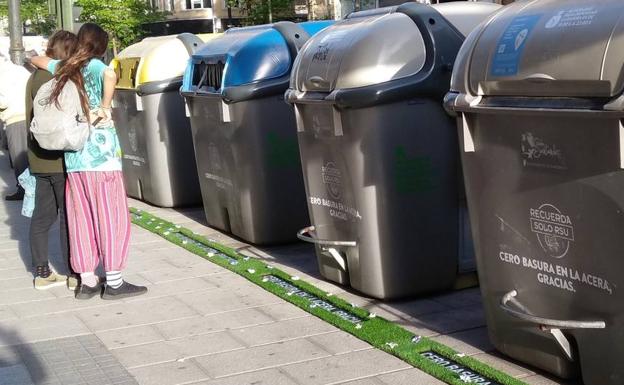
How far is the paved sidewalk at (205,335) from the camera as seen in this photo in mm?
4852

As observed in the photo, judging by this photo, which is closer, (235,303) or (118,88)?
(235,303)

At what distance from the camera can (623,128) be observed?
3.68 m

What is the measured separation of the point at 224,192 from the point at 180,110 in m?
1.82

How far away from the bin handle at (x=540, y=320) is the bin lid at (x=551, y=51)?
93 cm

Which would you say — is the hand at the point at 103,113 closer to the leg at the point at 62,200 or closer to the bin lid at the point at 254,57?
the leg at the point at 62,200

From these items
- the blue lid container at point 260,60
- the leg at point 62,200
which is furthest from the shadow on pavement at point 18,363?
the blue lid container at point 260,60

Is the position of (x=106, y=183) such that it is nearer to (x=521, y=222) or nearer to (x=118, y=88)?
(x=521, y=222)

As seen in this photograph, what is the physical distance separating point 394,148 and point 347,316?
103cm

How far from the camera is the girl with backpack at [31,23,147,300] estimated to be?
246 inches

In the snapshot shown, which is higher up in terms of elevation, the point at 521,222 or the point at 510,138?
the point at 510,138

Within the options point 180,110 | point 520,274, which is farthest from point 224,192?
point 520,274

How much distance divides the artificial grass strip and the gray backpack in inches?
62.1

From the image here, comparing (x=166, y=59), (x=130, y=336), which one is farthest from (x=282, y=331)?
(x=166, y=59)

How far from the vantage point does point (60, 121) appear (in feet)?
20.2
